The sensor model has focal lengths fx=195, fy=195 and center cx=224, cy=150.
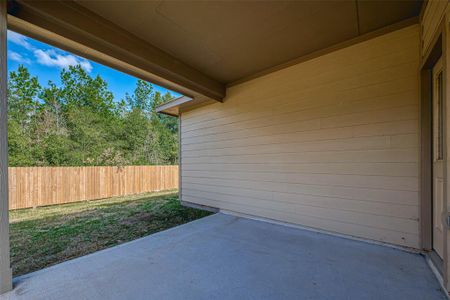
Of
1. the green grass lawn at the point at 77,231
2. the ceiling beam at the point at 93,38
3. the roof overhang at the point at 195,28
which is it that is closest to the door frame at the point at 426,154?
the roof overhang at the point at 195,28

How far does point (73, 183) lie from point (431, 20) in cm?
902

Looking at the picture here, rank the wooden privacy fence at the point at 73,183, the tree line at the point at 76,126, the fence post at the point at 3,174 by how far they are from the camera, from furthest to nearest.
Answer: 1. the tree line at the point at 76,126
2. the wooden privacy fence at the point at 73,183
3. the fence post at the point at 3,174

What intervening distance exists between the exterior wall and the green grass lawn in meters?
1.56

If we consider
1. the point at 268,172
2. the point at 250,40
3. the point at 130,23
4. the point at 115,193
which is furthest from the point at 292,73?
the point at 115,193

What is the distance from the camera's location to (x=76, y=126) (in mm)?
10500

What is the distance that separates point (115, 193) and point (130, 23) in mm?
7120

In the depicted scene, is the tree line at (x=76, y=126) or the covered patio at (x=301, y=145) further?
the tree line at (x=76, y=126)

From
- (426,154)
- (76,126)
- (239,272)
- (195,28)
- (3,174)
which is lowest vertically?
(239,272)

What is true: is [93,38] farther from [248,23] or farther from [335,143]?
[335,143]

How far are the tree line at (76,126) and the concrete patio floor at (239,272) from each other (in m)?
9.03

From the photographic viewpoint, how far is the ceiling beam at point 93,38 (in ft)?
6.50

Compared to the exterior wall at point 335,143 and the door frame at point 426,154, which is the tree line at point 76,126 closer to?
the exterior wall at point 335,143

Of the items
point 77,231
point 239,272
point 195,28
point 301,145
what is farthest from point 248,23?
point 77,231

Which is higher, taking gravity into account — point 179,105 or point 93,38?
point 93,38
